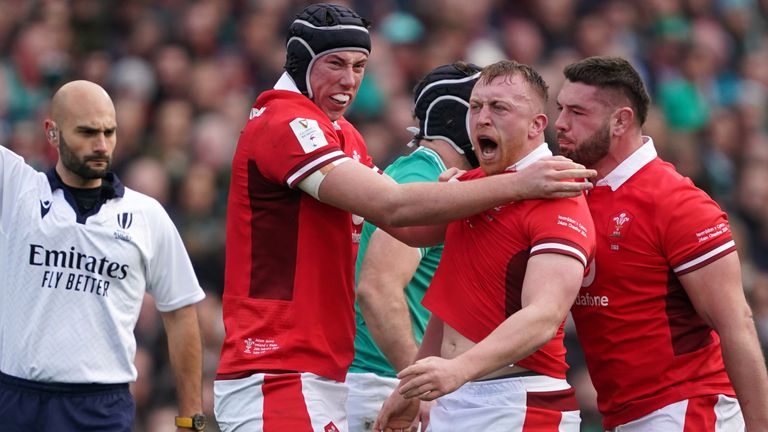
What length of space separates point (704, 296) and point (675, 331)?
0.26 meters

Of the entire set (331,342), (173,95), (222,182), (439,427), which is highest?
(173,95)

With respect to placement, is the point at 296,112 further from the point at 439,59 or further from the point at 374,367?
the point at 439,59

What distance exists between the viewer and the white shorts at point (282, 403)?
5.86 m

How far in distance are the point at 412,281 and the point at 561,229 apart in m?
1.78

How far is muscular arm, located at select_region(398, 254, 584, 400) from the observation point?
5172mm

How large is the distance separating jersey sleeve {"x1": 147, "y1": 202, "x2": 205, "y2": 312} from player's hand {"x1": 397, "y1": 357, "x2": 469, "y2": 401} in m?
Answer: 2.77

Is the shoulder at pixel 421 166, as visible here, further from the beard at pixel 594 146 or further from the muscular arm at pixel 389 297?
the beard at pixel 594 146

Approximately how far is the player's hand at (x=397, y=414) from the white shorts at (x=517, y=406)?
0.29 meters

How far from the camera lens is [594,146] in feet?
21.0

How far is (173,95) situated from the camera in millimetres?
12477

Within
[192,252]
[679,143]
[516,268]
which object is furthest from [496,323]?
[679,143]

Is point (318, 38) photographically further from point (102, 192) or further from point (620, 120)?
point (102, 192)

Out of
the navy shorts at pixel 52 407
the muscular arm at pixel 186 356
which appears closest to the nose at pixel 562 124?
the muscular arm at pixel 186 356

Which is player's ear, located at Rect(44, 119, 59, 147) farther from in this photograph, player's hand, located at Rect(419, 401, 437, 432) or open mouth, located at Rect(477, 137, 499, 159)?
open mouth, located at Rect(477, 137, 499, 159)
